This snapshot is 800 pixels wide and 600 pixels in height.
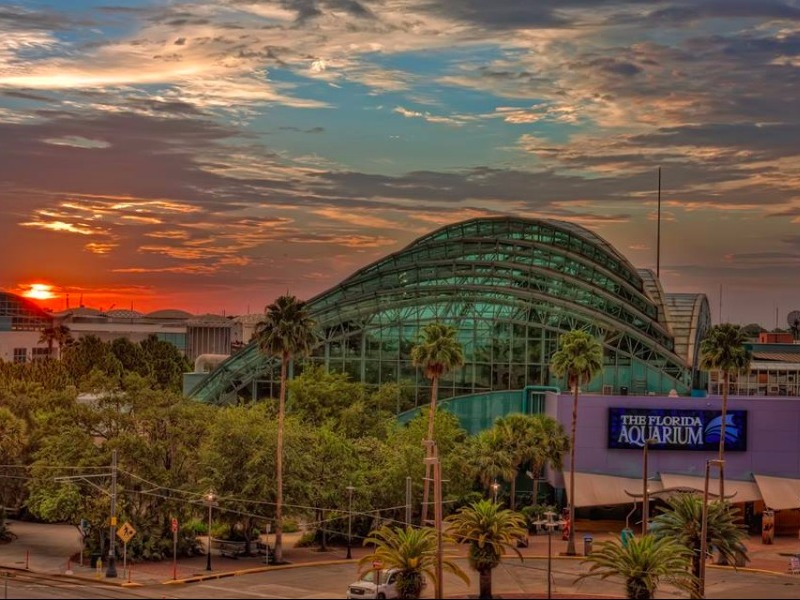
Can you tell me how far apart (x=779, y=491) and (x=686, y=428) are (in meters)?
8.61

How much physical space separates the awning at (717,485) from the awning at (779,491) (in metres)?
0.61

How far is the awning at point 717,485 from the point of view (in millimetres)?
99562

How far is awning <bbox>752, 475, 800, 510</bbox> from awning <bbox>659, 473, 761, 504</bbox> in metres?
0.61

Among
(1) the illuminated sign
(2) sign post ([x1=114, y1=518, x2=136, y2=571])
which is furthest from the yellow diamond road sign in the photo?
(1) the illuminated sign

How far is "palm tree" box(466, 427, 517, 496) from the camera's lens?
96.0 metres

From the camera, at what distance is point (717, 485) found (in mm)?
100875

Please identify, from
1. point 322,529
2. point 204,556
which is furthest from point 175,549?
point 322,529

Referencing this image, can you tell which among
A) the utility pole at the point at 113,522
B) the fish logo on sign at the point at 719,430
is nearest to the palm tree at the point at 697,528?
the fish logo on sign at the point at 719,430

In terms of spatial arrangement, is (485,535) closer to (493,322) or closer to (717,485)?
(717,485)

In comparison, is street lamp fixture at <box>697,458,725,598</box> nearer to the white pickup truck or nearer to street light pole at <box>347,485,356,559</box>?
the white pickup truck

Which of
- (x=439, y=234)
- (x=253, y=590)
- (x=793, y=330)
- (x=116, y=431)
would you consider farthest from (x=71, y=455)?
(x=793, y=330)

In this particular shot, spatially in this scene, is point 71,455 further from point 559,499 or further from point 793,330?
point 793,330

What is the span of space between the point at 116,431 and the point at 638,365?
159ft

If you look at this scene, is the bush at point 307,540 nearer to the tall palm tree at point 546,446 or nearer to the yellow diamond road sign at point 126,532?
the yellow diamond road sign at point 126,532
